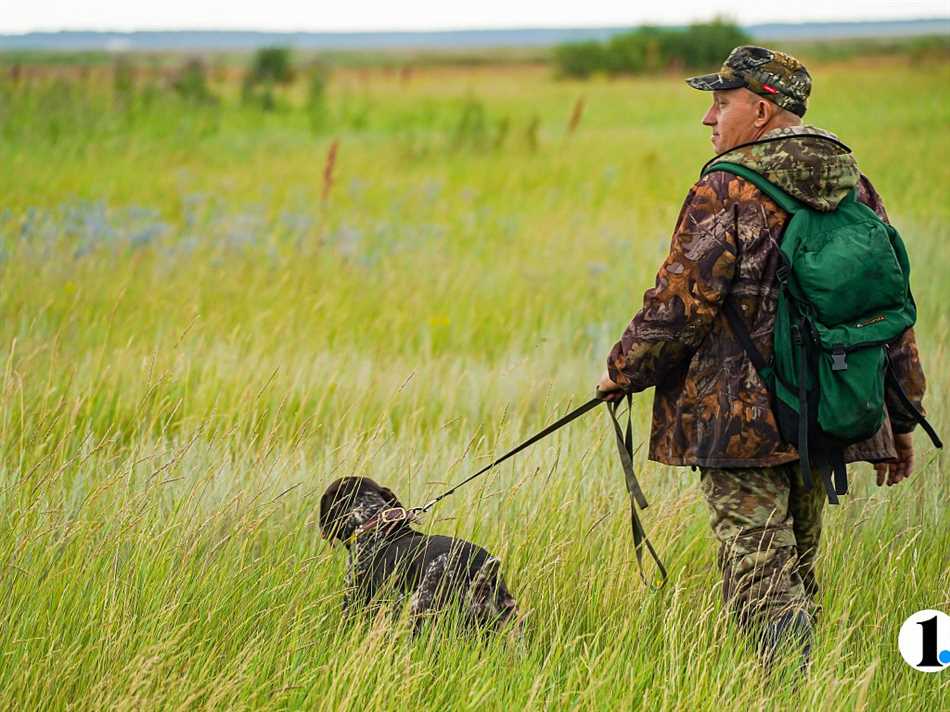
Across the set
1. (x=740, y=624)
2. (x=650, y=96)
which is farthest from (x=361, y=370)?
(x=650, y=96)

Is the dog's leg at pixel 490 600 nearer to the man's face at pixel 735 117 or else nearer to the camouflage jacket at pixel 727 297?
the camouflage jacket at pixel 727 297

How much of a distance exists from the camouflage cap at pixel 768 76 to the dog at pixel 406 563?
1557 mm

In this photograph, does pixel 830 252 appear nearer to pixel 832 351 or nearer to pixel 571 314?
pixel 832 351

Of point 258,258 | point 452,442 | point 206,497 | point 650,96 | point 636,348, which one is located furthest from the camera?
point 650,96

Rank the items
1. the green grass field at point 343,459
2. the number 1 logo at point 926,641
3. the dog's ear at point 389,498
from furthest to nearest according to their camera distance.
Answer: the dog's ear at point 389,498 → the number 1 logo at point 926,641 → the green grass field at point 343,459

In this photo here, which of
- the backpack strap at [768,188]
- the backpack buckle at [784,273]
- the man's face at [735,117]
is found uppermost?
the man's face at [735,117]

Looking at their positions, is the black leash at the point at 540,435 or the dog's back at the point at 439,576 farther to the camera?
the black leash at the point at 540,435

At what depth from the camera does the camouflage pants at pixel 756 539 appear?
3.37m

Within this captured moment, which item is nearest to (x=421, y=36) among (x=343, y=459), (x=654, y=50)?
(x=654, y=50)

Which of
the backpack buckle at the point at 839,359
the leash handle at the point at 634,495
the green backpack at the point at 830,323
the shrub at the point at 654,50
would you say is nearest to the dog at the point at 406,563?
the leash handle at the point at 634,495

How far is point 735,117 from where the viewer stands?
339 centimetres

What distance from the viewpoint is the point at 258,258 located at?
340 inches

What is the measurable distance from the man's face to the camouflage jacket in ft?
0.37

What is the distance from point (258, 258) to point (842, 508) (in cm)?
533
